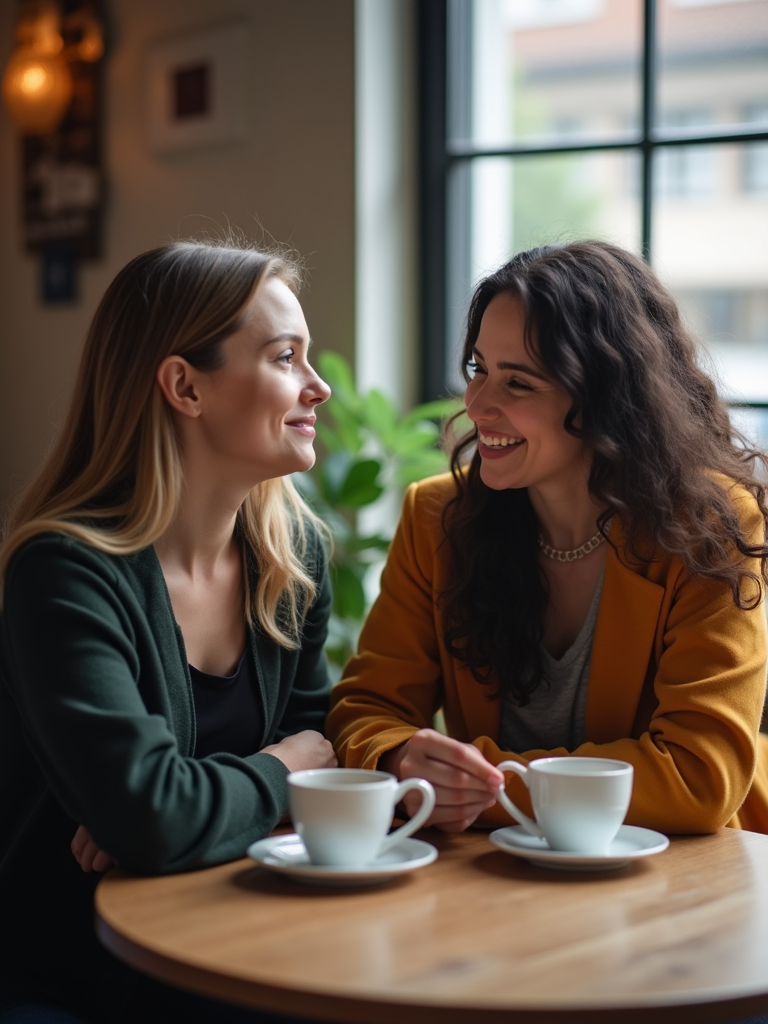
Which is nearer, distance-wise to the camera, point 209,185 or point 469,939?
point 469,939

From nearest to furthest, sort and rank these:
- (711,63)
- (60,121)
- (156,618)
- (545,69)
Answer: (156,618)
(711,63)
(545,69)
(60,121)

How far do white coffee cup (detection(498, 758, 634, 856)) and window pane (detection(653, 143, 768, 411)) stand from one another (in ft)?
5.77

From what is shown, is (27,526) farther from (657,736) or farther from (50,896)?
(657,736)

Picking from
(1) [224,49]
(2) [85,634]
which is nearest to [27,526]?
(2) [85,634]

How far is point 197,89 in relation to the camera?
3303 mm

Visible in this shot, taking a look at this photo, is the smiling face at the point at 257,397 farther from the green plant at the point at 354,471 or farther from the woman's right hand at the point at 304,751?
the green plant at the point at 354,471

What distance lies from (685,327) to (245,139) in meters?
1.90

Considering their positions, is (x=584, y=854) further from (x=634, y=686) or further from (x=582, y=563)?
(x=582, y=563)

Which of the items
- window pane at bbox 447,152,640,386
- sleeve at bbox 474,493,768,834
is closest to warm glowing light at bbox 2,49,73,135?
window pane at bbox 447,152,640,386

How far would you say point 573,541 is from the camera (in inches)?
66.1

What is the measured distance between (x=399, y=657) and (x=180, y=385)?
1.61 ft

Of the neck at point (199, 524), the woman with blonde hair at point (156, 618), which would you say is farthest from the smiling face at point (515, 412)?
the neck at point (199, 524)

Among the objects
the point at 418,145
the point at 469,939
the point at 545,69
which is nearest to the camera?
the point at 469,939

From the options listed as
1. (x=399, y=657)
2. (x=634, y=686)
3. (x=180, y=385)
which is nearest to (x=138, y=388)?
(x=180, y=385)
